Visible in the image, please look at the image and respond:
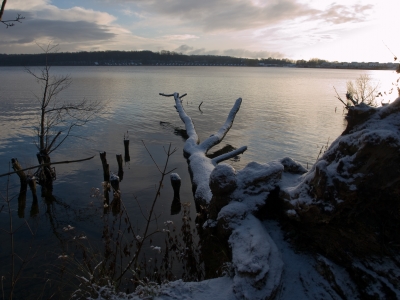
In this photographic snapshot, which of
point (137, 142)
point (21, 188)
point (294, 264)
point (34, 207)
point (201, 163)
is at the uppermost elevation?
point (294, 264)

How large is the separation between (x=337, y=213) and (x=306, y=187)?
0.67 meters

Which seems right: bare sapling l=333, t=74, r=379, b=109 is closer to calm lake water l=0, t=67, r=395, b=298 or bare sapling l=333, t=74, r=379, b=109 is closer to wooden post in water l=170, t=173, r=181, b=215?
calm lake water l=0, t=67, r=395, b=298

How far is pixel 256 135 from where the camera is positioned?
70.1 ft

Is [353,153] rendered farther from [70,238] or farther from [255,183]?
[70,238]

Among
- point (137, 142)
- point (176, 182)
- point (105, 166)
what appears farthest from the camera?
point (137, 142)

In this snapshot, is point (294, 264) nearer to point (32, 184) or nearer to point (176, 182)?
point (176, 182)

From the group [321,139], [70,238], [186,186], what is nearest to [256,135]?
[321,139]

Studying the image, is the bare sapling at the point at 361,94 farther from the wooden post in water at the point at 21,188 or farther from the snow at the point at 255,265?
the wooden post in water at the point at 21,188

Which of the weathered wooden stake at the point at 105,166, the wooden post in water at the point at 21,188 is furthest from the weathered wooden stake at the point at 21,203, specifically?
the weathered wooden stake at the point at 105,166

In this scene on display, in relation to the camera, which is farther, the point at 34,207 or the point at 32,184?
the point at 32,184

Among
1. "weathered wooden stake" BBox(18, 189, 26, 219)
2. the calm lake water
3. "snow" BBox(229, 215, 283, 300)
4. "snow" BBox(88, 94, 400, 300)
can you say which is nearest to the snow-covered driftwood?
the calm lake water

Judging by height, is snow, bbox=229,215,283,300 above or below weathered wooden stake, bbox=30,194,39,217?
above

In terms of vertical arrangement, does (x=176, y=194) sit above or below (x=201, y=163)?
below

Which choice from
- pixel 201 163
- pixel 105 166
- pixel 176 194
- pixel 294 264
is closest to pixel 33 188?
pixel 105 166
